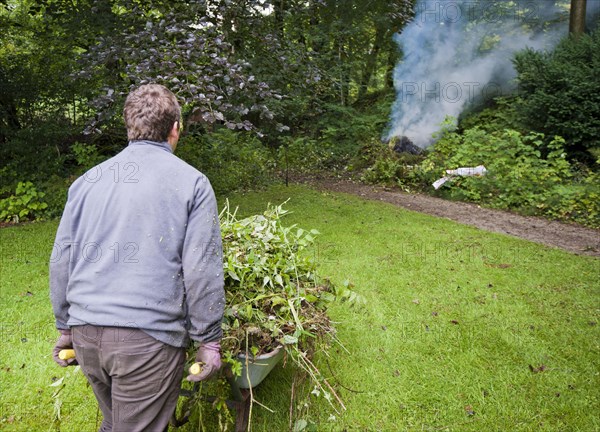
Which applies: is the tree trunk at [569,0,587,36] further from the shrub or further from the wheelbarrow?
the wheelbarrow

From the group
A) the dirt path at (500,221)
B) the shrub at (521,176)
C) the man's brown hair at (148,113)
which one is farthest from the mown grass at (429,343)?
the shrub at (521,176)

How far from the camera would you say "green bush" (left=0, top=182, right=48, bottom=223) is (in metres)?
7.55

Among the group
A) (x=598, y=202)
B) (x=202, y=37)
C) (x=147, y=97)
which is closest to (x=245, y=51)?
(x=202, y=37)

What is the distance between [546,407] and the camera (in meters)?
2.98

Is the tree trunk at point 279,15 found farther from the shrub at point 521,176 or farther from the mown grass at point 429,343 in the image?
the shrub at point 521,176

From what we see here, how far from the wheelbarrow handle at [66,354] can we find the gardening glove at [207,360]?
599mm

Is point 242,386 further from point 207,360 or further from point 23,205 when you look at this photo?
point 23,205

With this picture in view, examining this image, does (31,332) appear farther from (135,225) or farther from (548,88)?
(548,88)

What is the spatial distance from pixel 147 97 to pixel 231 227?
1345mm

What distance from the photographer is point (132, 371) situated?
1.74 metres

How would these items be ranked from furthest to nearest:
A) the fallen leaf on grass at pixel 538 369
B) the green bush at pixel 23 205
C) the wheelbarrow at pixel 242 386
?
the green bush at pixel 23 205, the fallen leaf on grass at pixel 538 369, the wheelbarrow at pixel 242 386

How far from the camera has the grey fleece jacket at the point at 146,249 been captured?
1756 millimetres

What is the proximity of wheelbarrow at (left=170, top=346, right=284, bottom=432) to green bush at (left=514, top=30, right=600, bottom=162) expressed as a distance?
27.1 feet

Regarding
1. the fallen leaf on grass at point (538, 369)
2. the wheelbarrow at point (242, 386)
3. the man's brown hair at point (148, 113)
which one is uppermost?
the man's brown hair at point (148, 113)
